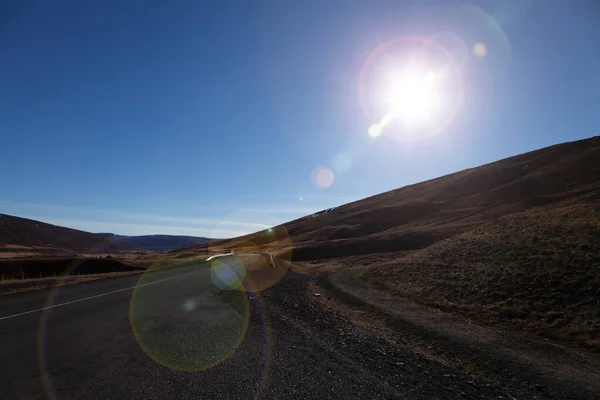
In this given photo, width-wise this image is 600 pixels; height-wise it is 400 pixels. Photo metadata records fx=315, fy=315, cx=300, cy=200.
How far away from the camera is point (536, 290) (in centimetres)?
1373

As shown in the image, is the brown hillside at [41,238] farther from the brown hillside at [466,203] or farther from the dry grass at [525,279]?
the dry grass at [525,279]

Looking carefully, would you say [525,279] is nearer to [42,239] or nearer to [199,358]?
[199,358]

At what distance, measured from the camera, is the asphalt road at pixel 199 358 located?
5.96 metres

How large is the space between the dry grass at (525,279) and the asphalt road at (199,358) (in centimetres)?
606

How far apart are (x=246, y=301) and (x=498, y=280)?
41.8 ft

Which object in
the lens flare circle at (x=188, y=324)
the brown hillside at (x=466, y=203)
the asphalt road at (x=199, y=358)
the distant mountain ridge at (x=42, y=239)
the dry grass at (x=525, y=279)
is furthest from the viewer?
the distant mountain ridge at (x=42, y=239)

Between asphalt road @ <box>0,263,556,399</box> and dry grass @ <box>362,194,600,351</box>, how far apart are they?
6063 mm

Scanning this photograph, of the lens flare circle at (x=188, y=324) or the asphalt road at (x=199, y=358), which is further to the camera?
the lens flare circle at (x=188, y=324)

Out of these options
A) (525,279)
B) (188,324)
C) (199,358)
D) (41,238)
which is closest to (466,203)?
(525,279)

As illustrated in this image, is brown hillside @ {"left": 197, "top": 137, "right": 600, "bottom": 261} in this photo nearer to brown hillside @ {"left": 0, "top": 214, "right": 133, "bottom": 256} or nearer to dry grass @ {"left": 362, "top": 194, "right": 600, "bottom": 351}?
dry grass @ {"left": 362, "top": 194, "right": 600, "bottom": 351}

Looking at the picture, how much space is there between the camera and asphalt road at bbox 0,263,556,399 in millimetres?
5957

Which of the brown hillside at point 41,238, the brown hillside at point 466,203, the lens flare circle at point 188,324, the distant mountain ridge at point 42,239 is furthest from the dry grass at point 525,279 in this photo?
the brown hillside at point 41,238


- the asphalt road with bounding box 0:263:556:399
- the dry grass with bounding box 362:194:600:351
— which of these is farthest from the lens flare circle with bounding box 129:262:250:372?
the dry grass with bounding box 362:194:600:351

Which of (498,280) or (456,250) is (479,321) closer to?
(498,280)
